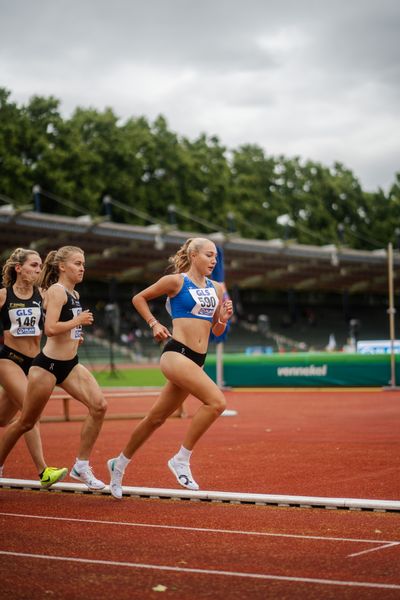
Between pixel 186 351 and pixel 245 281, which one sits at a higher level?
pixel 245 281

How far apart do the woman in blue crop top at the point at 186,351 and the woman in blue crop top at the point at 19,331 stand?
1.19 metres

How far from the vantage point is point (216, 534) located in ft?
21.5

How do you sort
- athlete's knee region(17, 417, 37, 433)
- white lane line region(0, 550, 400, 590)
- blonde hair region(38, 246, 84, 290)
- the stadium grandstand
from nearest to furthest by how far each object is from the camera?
white lane line region(0, 550, 400, 590) → athlete's knee region(17, 417, 37, 433) → blonde hair region(38, 246, 84, 290) → the stadium grandstand

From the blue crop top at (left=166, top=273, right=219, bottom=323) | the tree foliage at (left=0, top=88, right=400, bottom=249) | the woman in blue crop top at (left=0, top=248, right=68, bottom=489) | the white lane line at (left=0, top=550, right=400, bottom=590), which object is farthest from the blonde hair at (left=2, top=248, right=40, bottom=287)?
the tree foliage at (left=0, top=88, right=400, bottom=249)

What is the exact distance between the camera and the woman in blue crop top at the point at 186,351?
7984mm

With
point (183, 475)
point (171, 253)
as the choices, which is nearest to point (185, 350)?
point (183, 475)

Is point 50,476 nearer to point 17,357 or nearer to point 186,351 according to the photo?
point 17,357

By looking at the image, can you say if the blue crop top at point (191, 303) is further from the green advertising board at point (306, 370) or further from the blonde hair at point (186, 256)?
the green advertising board at point (306, 370)

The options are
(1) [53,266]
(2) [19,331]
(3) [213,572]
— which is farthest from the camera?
(2) [19,331]

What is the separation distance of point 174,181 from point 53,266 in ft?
190

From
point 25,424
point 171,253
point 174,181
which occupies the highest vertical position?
point 174,181

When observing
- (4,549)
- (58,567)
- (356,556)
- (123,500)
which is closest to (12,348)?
(123,500)

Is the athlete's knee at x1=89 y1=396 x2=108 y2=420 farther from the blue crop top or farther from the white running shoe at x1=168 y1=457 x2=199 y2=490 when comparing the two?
the blue crop top

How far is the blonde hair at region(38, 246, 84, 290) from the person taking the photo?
337 inches
